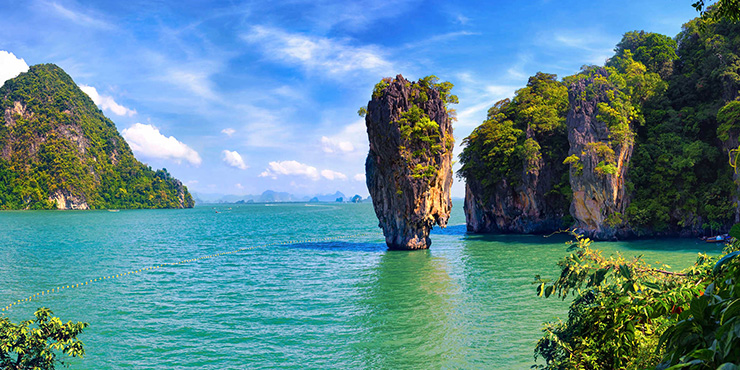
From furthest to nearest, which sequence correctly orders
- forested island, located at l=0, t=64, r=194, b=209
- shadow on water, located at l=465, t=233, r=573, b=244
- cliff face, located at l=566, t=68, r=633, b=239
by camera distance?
forested island, located at l=0, t=64, r=194, b=209 < shadow on water, located at l=465, t=233, r=573, b=244 < cliff face, located at l=566, t=68, r=633, b=239

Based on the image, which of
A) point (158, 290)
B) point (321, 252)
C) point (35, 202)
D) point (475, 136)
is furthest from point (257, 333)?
point (35, 202)

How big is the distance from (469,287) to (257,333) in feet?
42.6

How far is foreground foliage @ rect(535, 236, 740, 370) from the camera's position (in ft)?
7.91

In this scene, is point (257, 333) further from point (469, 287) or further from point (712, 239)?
point (712, 239)

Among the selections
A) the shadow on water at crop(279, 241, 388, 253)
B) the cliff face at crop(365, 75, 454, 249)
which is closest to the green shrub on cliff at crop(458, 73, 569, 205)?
the cliff face at crop(365, 75, 454, 249)

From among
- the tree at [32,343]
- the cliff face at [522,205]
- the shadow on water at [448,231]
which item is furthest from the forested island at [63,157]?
the tree at [32,343]

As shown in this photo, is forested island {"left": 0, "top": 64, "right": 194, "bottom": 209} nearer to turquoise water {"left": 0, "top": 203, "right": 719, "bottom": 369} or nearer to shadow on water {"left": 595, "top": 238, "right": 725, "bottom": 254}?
turquoise water {"left": 0, "top": 203, "right": 719, "bottom": 369}

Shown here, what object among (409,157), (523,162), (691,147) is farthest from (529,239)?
(409,157)

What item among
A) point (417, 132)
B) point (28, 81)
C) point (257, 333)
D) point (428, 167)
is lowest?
point (257, 333)

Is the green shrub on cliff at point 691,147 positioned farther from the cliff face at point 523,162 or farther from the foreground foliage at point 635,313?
the foreground foliage at point 635,313

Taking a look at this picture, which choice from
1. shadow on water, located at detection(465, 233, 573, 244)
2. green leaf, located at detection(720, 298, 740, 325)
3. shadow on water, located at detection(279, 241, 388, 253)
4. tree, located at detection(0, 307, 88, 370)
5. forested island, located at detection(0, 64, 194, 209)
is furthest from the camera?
forested island, located at detection(0, 64, 194, 209)

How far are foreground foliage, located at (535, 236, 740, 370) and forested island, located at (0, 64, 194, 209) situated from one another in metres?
181

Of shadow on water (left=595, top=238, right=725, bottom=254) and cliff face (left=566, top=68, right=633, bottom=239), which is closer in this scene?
shadow on water (left=595, top=238, right=725, bottom=254)

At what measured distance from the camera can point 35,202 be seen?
143625 millimetres
